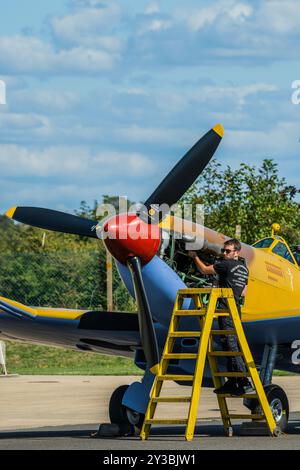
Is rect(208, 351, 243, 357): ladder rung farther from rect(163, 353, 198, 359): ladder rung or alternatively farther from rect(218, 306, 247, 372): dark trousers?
rect(163, 353, 198, 359): ladder rung

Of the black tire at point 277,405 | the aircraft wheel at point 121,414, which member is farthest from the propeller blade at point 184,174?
the aircraft wheel at point 121,414

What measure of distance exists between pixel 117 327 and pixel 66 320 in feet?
2.68

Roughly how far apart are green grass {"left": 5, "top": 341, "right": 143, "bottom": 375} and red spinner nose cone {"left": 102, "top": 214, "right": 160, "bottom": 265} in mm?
13811

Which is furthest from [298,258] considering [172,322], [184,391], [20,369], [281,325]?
[20,369]

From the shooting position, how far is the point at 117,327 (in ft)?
49.1

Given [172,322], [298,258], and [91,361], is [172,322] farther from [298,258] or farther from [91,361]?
[91,361]

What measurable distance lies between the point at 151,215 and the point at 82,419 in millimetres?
5411

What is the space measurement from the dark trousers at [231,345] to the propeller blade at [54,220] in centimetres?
183

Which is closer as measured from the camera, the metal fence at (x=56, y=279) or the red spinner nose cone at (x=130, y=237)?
the red spinner nose cone at (x=130, y=237)

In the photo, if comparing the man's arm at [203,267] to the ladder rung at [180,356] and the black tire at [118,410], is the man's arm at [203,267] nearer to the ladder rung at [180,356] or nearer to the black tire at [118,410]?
the ladder rung at [180,356]

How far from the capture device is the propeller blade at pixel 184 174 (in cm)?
1327

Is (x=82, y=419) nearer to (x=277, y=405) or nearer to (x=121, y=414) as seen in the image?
(x=121, y=414)

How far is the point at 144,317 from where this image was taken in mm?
13000

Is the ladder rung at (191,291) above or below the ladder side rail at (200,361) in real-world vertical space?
above
